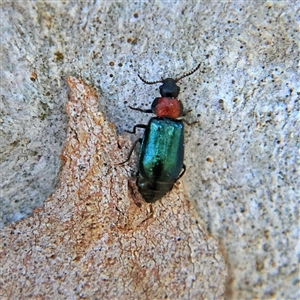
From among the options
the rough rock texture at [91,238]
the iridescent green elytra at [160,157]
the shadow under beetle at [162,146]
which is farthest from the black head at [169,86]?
the rough rock texture at [91,238]

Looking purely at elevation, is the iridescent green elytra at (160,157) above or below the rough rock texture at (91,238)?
above

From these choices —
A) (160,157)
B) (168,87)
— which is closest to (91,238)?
(160,157)

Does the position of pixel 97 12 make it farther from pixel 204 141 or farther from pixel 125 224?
pixel 125 224

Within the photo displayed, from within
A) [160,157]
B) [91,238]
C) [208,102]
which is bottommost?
[91,238]

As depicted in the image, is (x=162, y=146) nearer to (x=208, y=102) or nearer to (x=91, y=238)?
(x=208, y=102)

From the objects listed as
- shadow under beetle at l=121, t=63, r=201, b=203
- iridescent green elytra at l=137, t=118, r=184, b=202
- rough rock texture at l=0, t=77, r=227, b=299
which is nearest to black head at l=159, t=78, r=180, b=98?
shadow under beetle at l=121, t=63, r=201, b=203

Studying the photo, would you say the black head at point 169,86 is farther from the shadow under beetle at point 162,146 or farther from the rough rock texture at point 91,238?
the rough rock texture at point 91,238

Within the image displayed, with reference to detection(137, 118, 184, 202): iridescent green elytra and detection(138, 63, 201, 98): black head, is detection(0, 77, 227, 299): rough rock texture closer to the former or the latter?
detection(137, 118, 184, 202): iridescent green elytra
